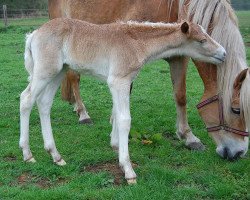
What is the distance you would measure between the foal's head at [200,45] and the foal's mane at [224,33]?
193mm

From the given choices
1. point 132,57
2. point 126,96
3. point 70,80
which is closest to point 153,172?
point 126,96

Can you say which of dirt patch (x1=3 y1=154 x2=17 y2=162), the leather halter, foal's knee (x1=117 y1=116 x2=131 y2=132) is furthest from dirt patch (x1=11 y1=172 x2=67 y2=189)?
the leather halter

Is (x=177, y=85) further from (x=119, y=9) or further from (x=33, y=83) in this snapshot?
(x=33, y=83)

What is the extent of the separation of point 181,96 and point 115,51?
1.71 m

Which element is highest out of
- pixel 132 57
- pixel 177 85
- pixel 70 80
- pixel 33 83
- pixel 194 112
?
pixel 132 57

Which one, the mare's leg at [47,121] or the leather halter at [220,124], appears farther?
the mare's leg at [47,121]

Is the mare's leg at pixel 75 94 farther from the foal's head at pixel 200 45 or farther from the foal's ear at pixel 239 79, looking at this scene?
the foal's ear at pixel 239 79

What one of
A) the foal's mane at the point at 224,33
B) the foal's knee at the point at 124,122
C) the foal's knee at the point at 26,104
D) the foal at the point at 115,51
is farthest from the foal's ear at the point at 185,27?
the foal's knee at the point at 26,104

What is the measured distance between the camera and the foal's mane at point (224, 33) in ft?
15.3

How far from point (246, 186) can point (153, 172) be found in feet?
3.00

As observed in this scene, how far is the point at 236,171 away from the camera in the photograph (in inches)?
189

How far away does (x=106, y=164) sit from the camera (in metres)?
5.02

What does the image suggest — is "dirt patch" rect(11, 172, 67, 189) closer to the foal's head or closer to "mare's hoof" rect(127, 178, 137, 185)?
"mare's hoof" rect(127, 178, 137, 185)

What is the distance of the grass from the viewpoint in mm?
4191
